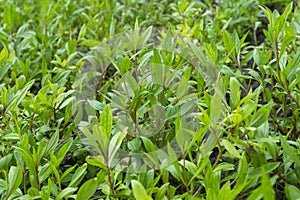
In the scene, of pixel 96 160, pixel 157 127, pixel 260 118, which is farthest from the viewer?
pixel 157 127

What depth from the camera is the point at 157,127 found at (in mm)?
1423

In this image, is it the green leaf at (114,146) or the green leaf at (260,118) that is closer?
the green leaf at (114,146)

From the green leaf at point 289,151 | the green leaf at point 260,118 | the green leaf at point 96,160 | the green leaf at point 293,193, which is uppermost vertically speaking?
the green leaf at point 96,160

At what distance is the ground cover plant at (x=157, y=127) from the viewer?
1.20 meters

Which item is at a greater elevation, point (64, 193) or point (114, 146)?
point (114, 146)

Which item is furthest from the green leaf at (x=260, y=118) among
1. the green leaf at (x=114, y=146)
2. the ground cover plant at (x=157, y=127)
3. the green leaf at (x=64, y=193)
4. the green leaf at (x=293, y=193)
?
the green leaf at (x=64, y=193)

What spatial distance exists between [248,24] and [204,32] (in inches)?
18.3

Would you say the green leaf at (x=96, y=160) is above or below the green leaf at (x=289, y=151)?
Answer: above

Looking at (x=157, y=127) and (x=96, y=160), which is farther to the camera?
(x=157, y=127)

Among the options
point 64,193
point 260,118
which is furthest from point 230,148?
point 64,193

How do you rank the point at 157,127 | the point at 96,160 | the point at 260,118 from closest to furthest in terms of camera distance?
the point at 96,160 < the point at 260,118 < the point at 157,127

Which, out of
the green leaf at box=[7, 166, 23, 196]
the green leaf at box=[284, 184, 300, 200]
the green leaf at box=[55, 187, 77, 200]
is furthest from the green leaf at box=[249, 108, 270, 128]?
the green leaf at box=[7, 166, 23, 196]

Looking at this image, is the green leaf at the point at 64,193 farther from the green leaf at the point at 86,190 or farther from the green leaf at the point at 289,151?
the green leaf at the point at 289,151

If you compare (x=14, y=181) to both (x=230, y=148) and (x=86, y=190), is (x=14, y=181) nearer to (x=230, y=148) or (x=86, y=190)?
(x=86, y=190)
